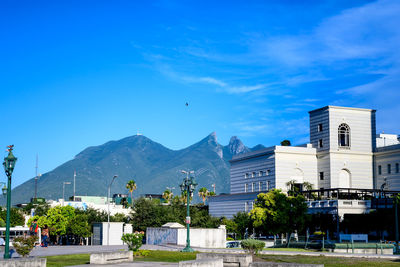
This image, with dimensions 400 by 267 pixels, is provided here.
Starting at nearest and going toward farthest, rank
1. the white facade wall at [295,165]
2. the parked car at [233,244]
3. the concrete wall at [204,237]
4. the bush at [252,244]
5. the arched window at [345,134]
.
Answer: the bush at [252,244] < the concrete wall at [204,237] < the parked car at [233,244] < the white facade wall at [295,165] < the arched window at [345,134]

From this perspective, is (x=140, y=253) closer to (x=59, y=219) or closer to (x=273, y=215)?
(x=273, y=215)

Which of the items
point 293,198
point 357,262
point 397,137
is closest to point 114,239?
point 293,198

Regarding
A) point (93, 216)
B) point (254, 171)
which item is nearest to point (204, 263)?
point (93, 216)

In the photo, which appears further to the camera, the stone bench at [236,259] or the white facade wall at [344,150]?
the white facade wall at [344,150]

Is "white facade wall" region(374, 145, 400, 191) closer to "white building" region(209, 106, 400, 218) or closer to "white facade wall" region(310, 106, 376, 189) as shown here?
"white building" region(209, 106, 400, 218)

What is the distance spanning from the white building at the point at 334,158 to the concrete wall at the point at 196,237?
110 ft

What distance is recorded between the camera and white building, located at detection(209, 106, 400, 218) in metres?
79.3

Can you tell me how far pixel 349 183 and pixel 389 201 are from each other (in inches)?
820

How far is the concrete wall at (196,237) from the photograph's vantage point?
1790 inches

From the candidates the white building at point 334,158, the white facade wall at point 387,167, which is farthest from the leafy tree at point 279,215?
the white facade wall at point 387,167

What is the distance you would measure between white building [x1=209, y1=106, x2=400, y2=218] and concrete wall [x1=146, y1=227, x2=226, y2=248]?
33.6 metres

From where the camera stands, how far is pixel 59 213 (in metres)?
67.8

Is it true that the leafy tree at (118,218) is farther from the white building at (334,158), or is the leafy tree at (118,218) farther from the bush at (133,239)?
the bush at (133,239)

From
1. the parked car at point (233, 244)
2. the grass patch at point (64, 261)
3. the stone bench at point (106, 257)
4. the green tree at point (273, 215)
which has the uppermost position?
the green tree at point (273, 215)
